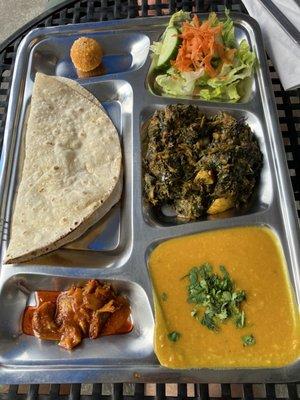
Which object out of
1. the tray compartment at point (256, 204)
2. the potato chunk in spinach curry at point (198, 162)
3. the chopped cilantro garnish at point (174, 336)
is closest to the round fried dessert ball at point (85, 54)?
the potato chunk in spinach curry at point (198, 162)

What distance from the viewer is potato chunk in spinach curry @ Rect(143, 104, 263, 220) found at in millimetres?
2533

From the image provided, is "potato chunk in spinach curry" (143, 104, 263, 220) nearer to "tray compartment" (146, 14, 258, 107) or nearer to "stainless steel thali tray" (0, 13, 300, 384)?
"stainless steel thali tray" (0, 13, 300, 384)

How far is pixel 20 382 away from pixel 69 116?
1.55m

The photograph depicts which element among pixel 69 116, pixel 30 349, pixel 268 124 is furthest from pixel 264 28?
pixel 30 349

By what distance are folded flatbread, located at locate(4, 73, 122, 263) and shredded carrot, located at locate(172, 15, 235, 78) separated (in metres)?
0.59

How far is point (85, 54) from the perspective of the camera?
3.15 m

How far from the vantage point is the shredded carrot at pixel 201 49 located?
2.88 metres

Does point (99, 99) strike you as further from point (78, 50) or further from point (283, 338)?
point (283, 338)

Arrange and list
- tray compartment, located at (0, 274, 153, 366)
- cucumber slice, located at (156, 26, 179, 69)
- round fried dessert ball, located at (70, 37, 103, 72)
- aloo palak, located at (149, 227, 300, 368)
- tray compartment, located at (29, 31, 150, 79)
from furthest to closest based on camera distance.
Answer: tray compartment, located at (29, 31, 150, 79)
round fried dessert ball, located at (70, 37, 103, 72)
cucumber slice, located at (156, 26, 179, 69)
tray compartment, located at (0, 274, 153, 366)
aloo palak, located at (149, 227, 300, 368)

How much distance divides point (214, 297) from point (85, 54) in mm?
1832

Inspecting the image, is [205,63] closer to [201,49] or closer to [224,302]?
[201,49]

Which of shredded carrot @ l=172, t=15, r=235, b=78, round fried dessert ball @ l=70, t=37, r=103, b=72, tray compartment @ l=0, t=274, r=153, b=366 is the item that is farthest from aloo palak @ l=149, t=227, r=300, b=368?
round fried dessert ball @ l=70, t=37, r=103, b=72

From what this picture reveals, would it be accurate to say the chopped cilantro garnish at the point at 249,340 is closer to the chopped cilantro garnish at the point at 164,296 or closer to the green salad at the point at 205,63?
the chopped cilantro garnish at the point at 164,296

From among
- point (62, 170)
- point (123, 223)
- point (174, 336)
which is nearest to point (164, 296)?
point (174, 336)
